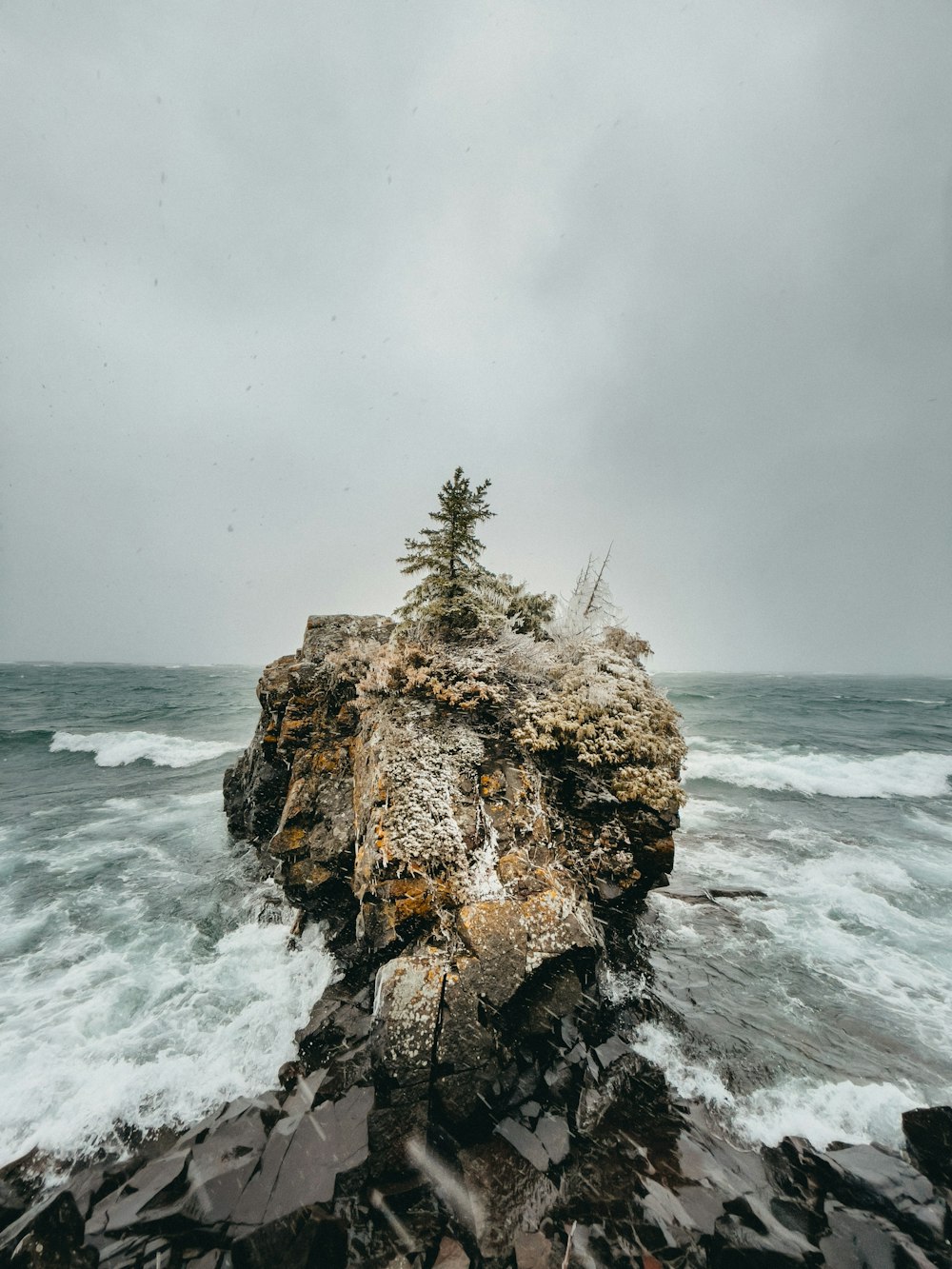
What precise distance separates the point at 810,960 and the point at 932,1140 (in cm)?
400

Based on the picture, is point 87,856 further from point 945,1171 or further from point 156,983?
point 945,1171

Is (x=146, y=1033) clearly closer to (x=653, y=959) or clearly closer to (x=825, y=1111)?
(x=653, y=959)

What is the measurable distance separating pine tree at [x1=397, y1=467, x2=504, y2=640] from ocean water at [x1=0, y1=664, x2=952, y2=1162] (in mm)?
7945

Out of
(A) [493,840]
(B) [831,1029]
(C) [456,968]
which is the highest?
(A) [493,840]

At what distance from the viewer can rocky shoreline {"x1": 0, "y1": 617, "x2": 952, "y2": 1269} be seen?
4.61 meters

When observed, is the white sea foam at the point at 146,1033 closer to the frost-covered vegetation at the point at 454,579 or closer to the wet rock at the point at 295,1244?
the wet rock at the point at 295,1244

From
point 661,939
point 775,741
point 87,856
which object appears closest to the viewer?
point 661,939

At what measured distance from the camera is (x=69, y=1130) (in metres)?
5.83

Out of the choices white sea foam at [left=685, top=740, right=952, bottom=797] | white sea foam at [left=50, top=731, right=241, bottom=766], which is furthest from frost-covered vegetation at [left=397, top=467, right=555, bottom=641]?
white sea foam at [left=50, top=731, right=241, bottom=766]

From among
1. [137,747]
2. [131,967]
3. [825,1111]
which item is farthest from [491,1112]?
[137,747]

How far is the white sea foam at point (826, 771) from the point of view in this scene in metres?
21.7

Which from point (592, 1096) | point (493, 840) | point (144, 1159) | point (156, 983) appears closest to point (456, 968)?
point (493, 840)

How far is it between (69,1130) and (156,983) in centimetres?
303

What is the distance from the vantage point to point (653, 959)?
8992mm
